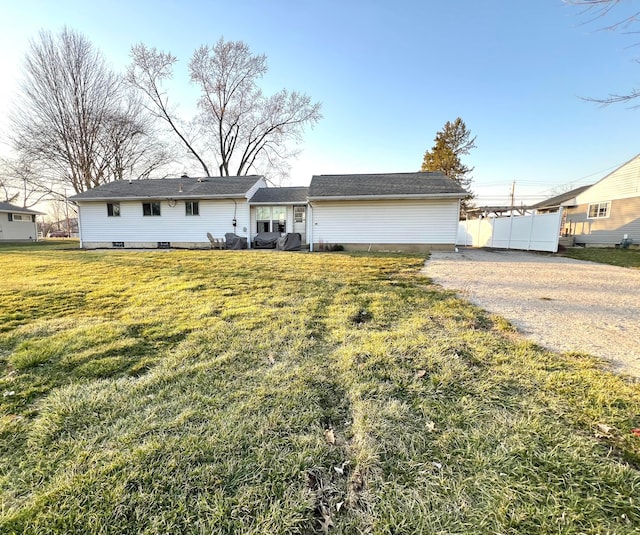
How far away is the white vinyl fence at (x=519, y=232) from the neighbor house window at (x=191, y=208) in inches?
690

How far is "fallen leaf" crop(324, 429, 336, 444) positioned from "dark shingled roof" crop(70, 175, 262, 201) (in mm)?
14777

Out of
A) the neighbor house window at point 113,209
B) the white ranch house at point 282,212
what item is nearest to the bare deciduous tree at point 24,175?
the white ranch house at point 282,212

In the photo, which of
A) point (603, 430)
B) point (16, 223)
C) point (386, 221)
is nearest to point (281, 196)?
point (386, 221)

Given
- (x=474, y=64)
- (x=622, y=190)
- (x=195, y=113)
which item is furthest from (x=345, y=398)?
(x=195, y=113)

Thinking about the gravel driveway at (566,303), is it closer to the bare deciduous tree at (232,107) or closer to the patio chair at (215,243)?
the patio chair at (215,243)

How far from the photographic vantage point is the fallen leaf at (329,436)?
1.71 m

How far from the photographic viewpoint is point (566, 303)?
455 centimetres

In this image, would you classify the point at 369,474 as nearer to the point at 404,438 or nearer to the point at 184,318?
the point at 404,438

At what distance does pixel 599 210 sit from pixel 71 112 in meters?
40.3

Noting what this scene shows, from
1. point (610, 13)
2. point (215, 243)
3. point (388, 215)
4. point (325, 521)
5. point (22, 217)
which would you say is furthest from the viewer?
point (22, 217)

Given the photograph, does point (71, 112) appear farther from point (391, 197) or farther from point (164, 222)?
point (391, 197)

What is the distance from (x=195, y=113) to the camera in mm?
26531

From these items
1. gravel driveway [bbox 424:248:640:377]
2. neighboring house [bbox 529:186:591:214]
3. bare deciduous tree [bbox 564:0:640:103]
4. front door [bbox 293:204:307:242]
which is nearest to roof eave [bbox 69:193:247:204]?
front door [bbox 293:204:307:242]

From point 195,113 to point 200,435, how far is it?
31.3 metres
